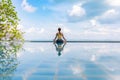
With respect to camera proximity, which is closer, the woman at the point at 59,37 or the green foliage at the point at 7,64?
the green foliage at the point at 7,64

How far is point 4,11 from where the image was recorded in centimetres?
1966

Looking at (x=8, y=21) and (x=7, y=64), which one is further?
(x=8, y=21)

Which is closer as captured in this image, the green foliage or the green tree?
the green foliage

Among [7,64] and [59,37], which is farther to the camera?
[59,37]

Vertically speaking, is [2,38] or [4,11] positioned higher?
[4,11]

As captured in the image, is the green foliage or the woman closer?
the green foliage

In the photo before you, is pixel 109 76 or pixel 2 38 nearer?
pixel 109 76

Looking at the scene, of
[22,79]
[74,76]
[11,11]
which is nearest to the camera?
[22,79]

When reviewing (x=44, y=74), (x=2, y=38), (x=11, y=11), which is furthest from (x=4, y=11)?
(x=44, y=74)

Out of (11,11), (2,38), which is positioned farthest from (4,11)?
(2,38)

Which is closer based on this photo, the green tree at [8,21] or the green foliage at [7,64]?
the green foliage at [7,64]

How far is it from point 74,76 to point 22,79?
4.17 feet

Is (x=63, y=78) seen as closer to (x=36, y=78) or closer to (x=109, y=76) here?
(x=36, y=78)

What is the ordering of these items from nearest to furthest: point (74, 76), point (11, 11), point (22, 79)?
point (22, 79) < point (74, 76) < point (11, 11)
